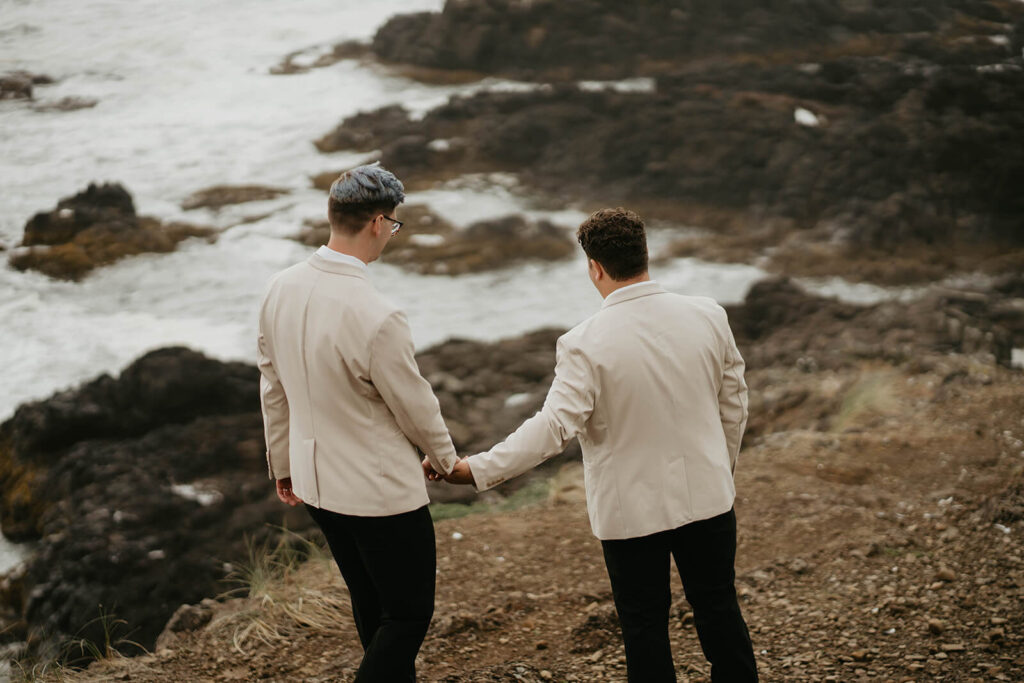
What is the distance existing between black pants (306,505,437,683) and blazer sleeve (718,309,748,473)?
31.0 inches

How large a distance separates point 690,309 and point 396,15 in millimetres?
12270

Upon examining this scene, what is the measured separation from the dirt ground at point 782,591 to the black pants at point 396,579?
0.98m

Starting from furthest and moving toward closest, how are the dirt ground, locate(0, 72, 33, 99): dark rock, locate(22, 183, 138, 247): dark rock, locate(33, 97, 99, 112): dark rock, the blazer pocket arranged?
locate(33, 97, 99, 112): dark rock → locate(0, 72, 33, 99): dark rock → locate(22, 183, 138, 247): dark rock → the dirt ground → the blazer pocket

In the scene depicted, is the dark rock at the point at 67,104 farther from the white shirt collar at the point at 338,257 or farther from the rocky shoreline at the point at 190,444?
the white shirt collar at the point at 338,257

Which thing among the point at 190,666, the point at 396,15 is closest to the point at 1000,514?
the point at 190,666

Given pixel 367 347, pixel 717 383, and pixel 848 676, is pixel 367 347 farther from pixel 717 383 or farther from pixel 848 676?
pixel 848 676

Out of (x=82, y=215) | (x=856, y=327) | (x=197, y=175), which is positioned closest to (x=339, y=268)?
(x=856, y=327)

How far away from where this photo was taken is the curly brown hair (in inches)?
80.0

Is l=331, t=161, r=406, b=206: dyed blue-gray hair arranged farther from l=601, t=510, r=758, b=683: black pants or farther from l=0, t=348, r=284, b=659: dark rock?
l=0, t=348, r=284, b=659: dark rock

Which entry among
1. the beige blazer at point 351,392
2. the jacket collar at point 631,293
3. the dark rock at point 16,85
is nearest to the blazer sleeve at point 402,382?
the beige blazer at point 351,392

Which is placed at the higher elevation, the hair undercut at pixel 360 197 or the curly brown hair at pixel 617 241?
the hair undercut at pixel 360 197

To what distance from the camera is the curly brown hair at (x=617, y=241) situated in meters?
2.03

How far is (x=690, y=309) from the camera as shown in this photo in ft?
6.88

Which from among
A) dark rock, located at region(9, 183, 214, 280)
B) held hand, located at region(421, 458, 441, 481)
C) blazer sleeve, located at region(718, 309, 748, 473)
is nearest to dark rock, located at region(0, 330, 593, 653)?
dark rock, located at region(9, 183, 214, 280)
